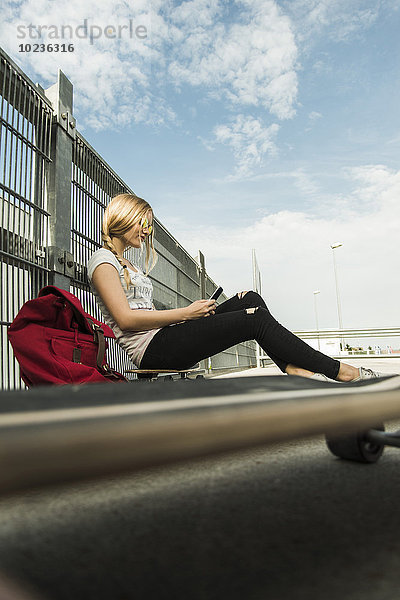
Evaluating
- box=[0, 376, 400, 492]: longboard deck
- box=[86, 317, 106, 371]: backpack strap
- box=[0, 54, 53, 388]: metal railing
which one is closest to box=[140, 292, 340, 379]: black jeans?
box=[86, 317, 106, 371]: backpack strap

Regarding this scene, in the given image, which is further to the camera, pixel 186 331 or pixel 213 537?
pixel 186 331

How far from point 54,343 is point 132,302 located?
31.2 inches

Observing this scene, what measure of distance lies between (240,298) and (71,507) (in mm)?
1567

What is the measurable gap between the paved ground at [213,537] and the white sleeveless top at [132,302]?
0.85 m

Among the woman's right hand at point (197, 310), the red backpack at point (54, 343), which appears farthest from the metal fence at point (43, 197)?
the woman's right hand at point (197, 310)

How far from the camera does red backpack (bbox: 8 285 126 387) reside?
62.2 inches

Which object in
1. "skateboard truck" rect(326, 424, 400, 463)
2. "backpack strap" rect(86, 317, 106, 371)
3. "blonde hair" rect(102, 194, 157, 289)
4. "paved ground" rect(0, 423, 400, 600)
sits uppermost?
"blonde hair" rect(102, 194, 157, 289)

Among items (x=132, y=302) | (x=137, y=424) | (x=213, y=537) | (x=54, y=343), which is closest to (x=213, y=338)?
(x=132, y=302)

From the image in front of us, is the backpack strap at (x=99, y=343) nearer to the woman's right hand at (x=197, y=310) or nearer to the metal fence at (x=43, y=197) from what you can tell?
the woman's right hand at (x=197, y=310)

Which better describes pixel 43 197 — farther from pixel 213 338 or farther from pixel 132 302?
pixel 213 338

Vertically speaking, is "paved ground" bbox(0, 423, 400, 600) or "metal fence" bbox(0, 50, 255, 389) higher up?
"metal fence" bbox(0, 50, 255, 389)

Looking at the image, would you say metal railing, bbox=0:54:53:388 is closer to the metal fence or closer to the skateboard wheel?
the metal fence

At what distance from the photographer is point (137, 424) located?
53cm

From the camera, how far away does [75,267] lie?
2889 mm
